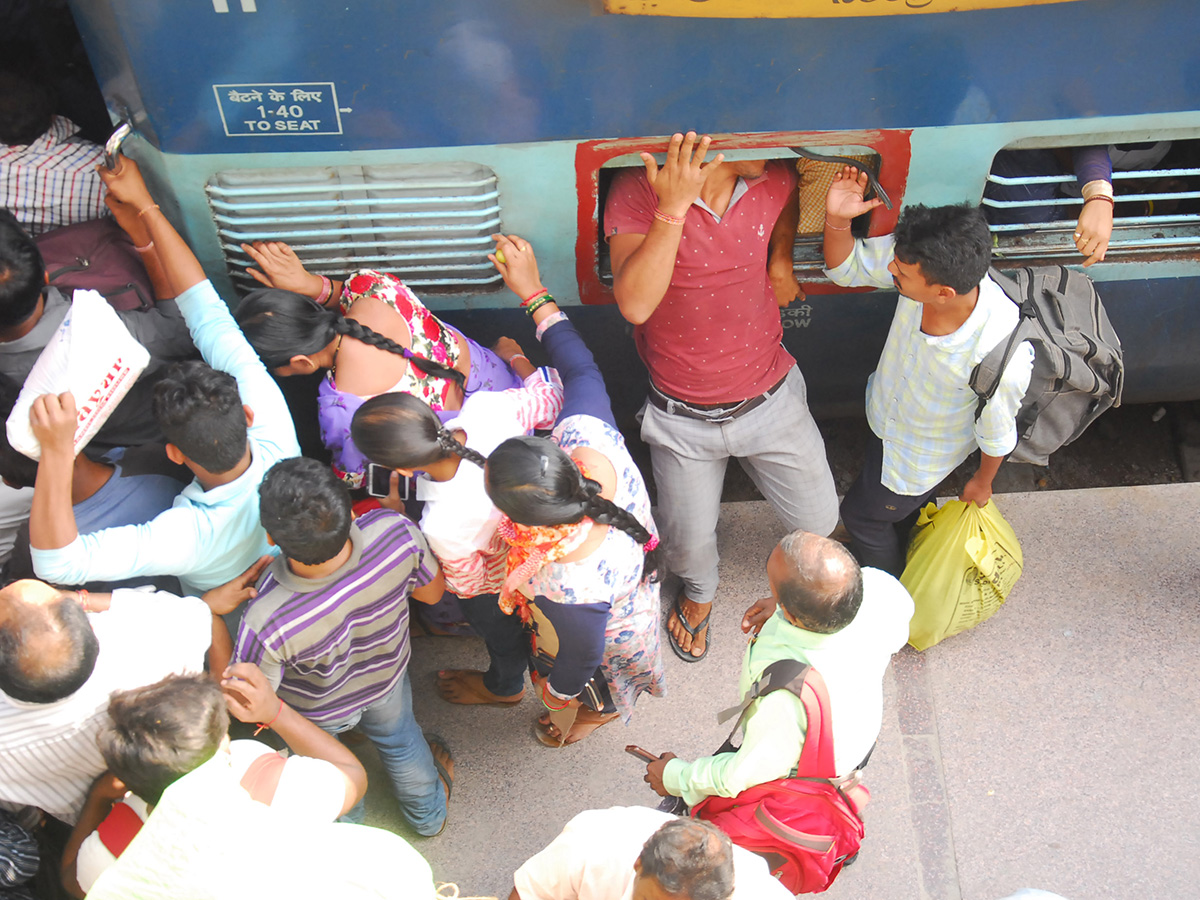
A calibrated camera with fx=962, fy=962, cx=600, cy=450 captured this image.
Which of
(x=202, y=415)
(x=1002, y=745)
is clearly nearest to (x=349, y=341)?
(x=202, y=415)

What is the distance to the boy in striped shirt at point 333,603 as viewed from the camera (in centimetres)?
197

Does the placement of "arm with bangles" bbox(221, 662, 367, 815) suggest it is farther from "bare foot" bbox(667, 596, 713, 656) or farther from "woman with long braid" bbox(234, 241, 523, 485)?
A: "bare foot" bbox(667, 596, 713, 656)

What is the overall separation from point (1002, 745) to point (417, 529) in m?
1.90

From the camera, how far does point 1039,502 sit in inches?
137

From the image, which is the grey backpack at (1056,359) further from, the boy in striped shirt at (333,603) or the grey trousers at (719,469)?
the boy in striped shirt at (333,603)

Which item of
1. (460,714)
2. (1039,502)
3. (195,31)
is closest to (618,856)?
(460,714)

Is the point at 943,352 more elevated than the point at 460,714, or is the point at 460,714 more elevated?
the point at 943,352

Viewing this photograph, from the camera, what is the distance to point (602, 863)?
176 cm

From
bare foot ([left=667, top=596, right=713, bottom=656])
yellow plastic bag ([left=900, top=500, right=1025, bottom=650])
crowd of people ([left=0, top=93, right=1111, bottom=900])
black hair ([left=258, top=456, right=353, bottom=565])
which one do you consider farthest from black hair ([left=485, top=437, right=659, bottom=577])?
yellow plastic bag ([left=900, top=500, right=1025, bottom=650])

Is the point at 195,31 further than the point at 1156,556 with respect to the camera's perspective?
No

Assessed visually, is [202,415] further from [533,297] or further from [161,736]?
[533,297]

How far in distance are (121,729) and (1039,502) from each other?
304cm

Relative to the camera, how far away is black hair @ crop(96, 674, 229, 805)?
1665 mm

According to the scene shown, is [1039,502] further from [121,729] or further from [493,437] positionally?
[121,729]
